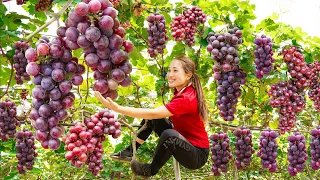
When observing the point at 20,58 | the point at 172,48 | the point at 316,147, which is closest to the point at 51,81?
the point at 20,58

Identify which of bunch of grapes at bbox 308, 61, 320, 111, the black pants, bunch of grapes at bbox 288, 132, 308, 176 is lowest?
bunch of grapes at bbox 288, 132, 308, 176

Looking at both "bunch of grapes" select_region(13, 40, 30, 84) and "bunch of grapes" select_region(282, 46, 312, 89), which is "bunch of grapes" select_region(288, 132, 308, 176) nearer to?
"bunch of grapes" select_region(282, 46, 312, 89)

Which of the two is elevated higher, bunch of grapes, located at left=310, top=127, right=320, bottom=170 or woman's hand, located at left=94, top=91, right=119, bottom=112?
woman's hand, located at left=94, top=91, right=119, bottom=112

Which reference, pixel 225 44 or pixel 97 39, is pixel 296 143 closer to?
pixel 225 44

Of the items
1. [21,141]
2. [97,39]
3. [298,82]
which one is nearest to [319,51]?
[298,82]

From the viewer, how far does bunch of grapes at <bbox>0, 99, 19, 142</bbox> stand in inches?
122

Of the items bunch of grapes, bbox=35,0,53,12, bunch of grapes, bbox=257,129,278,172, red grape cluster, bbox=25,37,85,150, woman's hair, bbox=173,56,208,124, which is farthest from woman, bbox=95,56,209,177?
red grape cluster, bbox=25,37,85,150

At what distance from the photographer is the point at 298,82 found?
111 inches

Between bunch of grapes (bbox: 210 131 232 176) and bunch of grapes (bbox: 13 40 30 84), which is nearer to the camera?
bunch of grapes (bbox: 13 40 30 84)

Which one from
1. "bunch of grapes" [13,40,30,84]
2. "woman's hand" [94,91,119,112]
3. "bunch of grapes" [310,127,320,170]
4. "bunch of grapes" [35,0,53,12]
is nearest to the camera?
"woman's hand" [94,91,119,112]

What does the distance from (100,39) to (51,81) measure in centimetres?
15

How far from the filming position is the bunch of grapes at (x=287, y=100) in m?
2.86

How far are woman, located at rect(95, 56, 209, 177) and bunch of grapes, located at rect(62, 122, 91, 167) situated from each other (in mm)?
702

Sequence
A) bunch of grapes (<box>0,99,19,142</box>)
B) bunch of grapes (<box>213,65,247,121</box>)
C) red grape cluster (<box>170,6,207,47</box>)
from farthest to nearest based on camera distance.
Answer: bunch of grapes (<box>0,99,19,142</box>) < bunch of grapes (<box>213,65,247,121</box>) < red grape cluster (<box>170,6,207,47</box>)
